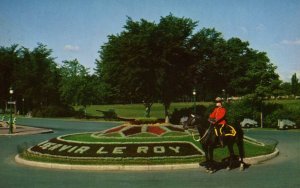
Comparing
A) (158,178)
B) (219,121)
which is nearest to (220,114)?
(219,121)

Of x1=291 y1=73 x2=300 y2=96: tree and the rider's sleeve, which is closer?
the rider's sleeve

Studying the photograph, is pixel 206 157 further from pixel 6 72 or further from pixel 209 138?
pixel 6 72

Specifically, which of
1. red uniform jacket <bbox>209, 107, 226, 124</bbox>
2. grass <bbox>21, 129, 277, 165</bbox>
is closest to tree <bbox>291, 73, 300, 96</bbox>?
grass <bbox>21, 129, 277, 165</bbox>

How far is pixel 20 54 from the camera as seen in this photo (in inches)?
4562

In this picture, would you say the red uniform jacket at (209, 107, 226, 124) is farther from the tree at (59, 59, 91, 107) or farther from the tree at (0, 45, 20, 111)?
the tree at (0, 45, 20, 111)

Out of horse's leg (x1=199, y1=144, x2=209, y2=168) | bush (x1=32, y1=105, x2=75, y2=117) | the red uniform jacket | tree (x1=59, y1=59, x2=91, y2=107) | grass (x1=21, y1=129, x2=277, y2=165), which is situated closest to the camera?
the red uniform jacket

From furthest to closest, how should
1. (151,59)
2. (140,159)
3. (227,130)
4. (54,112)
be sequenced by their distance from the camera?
1. (54,112)
2. (151,59)
3. (140,159)
4. (227,130)

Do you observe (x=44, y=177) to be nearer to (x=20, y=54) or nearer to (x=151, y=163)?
(x=151, y=163)

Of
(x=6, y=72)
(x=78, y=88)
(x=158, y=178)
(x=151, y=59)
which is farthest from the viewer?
(x=6, y=72)

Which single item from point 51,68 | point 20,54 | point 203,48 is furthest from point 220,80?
point 20,54

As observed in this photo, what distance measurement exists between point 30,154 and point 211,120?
10745 mm

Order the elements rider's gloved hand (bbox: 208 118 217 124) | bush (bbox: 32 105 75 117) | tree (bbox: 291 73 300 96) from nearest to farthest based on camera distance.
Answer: rider's gloved hand (bbox: 208 118 217 124), bush (bbox: 32 105 75 117), tree (bbox: 291 73 300 96)

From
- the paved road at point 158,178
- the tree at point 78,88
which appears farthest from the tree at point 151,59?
the paved road at point 158,178

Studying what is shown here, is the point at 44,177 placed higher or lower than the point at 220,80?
lower
